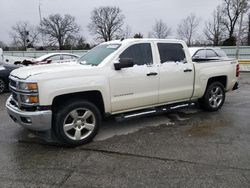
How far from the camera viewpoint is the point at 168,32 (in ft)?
209

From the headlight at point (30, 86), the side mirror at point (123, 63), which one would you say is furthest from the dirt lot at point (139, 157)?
the side mirror at point (123, 63)

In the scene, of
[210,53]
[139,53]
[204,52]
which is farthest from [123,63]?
[210,53]

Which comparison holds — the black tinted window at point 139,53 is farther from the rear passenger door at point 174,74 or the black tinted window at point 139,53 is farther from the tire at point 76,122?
the tire at point 76,122

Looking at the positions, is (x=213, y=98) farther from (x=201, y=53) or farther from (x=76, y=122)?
(x=201, y=53)

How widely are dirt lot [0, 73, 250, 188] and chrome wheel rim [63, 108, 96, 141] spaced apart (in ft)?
0.81

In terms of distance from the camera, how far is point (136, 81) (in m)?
4.89

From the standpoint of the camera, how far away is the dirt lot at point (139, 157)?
3.29 metres

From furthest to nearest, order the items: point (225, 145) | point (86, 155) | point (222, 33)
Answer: point (222, 33)
point (225, 145)
point (86, 155)

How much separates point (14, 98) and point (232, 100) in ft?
21.8

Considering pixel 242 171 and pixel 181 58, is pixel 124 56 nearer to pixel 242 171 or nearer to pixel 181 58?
pixel 181 58

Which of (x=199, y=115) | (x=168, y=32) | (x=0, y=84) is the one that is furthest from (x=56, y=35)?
(x=199, y=115)

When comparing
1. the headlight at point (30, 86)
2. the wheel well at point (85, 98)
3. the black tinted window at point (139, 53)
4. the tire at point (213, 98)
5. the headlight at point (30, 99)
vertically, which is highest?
the black tinted window at point (139, 53)

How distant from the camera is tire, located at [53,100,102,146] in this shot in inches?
165

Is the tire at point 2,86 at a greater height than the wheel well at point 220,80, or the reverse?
the wheel well at point 220,80
